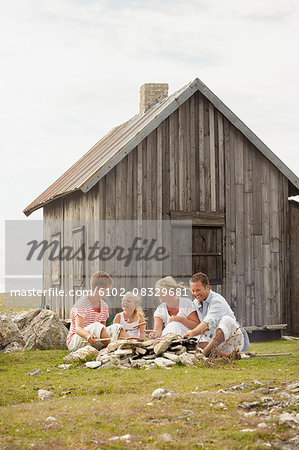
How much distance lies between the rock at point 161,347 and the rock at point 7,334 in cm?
404

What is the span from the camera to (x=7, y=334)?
12.9m

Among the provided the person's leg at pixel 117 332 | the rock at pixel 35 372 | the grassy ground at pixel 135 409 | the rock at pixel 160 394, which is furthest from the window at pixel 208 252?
the rock at pixel 160 394

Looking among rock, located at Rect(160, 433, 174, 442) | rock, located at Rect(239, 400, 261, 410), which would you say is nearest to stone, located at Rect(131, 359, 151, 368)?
rock, located at Rect(239, 400, 261, 410)

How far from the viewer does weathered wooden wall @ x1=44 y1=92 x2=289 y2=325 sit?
Result: 47.8ft

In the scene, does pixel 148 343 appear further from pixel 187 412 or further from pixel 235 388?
pixel 187 412

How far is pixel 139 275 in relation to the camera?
14.2m

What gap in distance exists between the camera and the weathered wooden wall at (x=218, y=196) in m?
14.6

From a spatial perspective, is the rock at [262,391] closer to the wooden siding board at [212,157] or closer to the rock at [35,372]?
the rock at [35,372]

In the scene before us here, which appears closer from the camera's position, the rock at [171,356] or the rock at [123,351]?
the rock at [171,356]

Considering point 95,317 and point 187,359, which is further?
point 95,317

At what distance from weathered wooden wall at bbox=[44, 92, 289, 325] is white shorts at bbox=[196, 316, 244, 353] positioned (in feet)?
13.3

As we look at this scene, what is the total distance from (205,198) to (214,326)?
5518 mm

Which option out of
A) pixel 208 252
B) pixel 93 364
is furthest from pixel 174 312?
pixel 208 252

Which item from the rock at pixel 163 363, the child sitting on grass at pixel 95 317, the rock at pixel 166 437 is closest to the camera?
the rock at pixel 166 437
